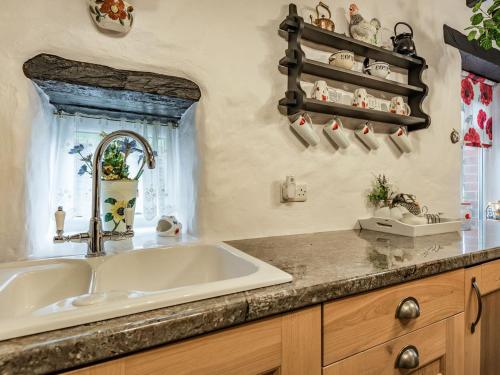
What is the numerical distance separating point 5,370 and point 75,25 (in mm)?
987

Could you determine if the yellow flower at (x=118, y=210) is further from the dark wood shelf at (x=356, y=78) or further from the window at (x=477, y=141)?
the window at (x=477, y=141)

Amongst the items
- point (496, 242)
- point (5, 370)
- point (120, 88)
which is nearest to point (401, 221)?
point (496, 242)

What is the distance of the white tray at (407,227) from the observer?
128 cm

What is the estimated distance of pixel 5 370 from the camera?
1.32 ft

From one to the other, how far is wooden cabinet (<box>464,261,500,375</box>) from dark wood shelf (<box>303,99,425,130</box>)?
0.78 m

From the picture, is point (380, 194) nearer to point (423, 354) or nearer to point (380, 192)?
point (380, 192)

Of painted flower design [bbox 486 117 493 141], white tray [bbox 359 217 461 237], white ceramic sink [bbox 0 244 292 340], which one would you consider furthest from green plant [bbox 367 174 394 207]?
painted flower design [bbox 486 117 493 141]

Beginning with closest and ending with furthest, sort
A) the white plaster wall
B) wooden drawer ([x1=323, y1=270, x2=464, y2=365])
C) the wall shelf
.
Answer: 1. wooden drawer ([x1=323, y1=270, x2=464, y2=365])
2. the white plaster wall
3. the wall shelf

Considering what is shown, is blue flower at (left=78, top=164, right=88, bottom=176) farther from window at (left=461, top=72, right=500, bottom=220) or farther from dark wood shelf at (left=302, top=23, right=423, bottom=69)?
window at (left=461, top=72, right=500, bottom=220)

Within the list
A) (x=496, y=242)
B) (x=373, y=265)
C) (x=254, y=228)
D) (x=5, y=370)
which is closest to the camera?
(x=5, y=370)

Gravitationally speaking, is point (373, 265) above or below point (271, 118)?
below

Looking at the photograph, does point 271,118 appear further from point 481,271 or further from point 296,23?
point 481,271

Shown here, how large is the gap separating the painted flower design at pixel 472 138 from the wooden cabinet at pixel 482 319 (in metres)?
1.51

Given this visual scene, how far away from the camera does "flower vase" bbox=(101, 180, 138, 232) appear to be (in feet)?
3.72
